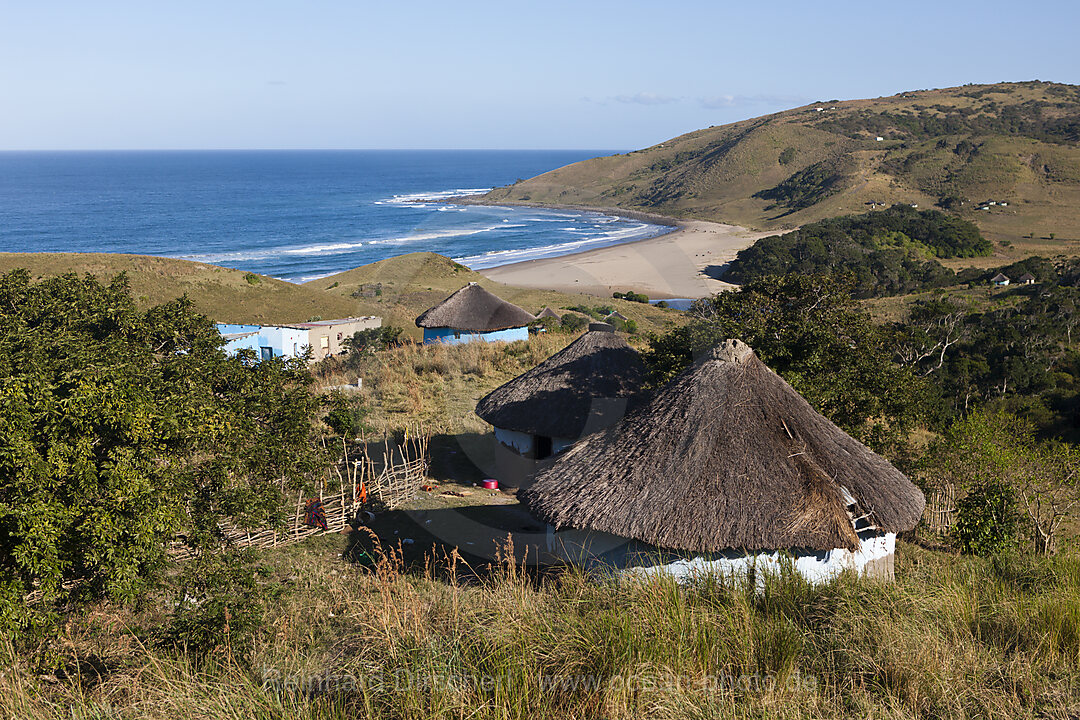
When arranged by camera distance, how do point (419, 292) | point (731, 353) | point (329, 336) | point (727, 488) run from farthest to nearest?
point (419, 292)
point (329, 336)
point (731, 353)
point (727, 488)

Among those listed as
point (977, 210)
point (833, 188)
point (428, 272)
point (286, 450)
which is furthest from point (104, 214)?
point (286, 450)

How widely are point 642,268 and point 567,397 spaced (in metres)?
50.9

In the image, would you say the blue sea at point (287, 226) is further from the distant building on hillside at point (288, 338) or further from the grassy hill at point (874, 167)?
the distant building on hillside at point (288, 338)

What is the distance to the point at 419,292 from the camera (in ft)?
159

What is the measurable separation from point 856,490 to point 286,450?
6.63 m

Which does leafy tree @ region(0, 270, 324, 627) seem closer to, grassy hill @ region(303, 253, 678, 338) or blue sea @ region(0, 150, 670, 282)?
grassy hill @ region(303, 253, 678, 338)

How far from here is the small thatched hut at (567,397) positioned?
47.8ft

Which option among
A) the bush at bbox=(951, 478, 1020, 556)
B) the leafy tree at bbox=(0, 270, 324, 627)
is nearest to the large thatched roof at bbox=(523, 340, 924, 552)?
the bush at bbox=(951, 478, 1020, 556)

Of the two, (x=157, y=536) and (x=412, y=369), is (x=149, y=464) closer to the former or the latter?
(x=157, y=536)

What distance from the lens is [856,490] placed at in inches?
366

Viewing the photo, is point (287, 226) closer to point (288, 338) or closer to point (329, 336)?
point (329, 336)

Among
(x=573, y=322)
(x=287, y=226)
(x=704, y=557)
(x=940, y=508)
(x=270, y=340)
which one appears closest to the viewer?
(x=704, y=557)

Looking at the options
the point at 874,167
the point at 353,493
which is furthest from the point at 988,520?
the point at 874,167

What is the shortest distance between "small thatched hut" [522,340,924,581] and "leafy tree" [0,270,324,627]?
3520mm
